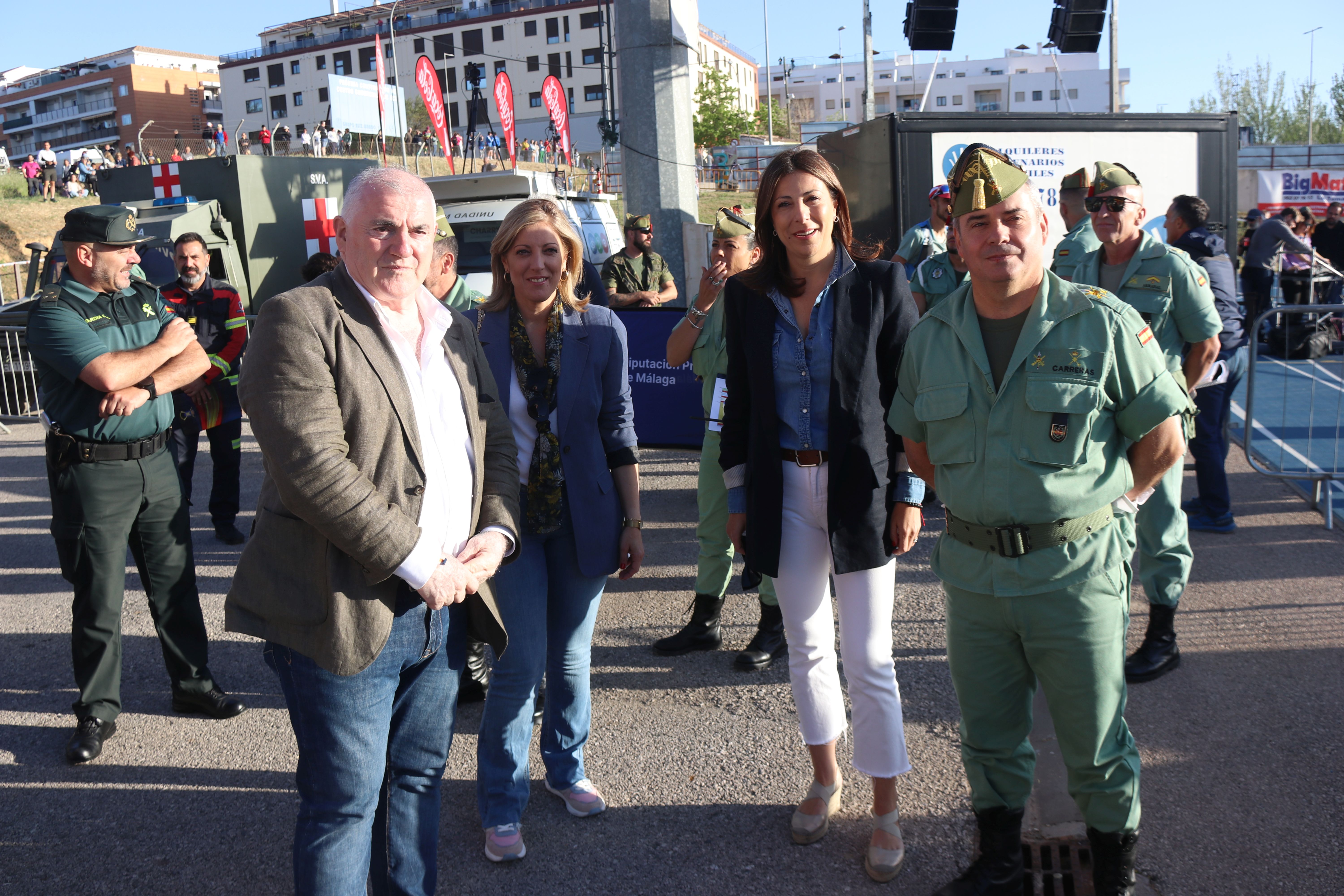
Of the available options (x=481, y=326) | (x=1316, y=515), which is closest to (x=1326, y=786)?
(x=481, y=326)

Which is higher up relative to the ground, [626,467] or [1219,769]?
[626,467]

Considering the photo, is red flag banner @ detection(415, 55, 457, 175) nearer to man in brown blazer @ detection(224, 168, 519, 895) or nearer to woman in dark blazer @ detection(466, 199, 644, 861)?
woman in dark blazer @ detection(466, 199, 644, 861)

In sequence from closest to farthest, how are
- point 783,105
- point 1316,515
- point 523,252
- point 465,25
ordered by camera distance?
1. point 523,252
2. point 1316,515
3. point 465,25
4. point 783,105

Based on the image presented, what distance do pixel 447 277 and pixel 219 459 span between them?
3.20 m

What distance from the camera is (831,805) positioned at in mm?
3086

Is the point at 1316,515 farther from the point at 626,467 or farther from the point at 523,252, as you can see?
the point at 523,252

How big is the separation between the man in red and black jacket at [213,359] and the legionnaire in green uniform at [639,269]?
3241 millimetres

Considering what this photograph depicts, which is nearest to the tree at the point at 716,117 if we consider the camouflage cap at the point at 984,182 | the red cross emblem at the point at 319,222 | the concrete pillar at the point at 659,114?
the red cross emblem at the point at 319,222

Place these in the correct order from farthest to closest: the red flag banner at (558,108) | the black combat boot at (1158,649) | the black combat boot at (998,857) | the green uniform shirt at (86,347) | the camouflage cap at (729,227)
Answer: the red flag banner at (558,108)
the camouflage cap at (729,227)
the black combat boot at (1158,649)
the green uniform shirt at (86,347)
the black combat boot at (998,857)

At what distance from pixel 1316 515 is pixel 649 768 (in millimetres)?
4994

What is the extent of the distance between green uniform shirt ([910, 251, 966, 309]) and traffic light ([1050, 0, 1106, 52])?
8876 mm

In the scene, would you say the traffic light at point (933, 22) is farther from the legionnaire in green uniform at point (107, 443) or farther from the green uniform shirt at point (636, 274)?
the legionnaire in green uniform at point (107, 443)

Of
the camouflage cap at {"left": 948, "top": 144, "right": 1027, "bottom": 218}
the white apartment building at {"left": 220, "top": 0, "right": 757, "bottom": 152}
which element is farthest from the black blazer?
the white apartment building at {"left": 220, "top": 0, "right": 757, "bottom": 152}

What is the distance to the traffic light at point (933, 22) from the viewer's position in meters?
12.4
